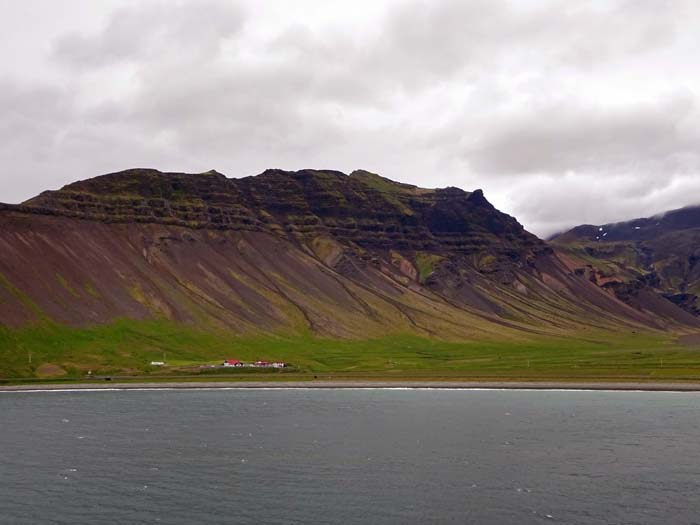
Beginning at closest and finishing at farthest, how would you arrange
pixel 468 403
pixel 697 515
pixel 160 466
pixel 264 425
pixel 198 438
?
pixel 697 515
pixel 160 466
pixel 198 438
pixel 264 425
pixel 468 403

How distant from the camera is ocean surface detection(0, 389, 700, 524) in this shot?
209 ft

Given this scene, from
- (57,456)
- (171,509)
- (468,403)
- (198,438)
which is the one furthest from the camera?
(468,403)

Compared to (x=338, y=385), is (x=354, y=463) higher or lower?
higher

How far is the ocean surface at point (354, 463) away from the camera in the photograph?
6384 cm

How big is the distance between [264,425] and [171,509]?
5187 cm

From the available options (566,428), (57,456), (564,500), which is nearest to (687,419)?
(566,428)

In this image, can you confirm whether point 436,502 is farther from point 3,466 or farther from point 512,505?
point 3,466

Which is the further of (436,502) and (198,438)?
(198,438)

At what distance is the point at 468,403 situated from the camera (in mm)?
150000

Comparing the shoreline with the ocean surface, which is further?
the shoreline

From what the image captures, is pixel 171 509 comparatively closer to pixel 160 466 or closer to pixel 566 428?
pixel 160 466

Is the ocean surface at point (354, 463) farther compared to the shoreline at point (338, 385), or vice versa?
the shoreline at point (338, 385)

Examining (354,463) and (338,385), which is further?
(338,385)

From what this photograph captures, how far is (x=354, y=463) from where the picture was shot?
84.6 metres
